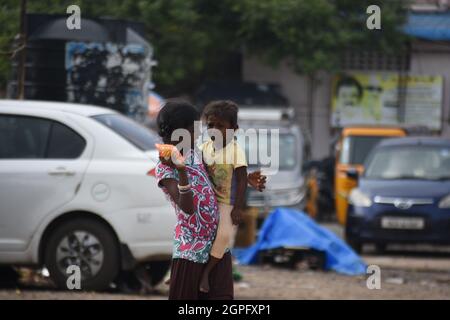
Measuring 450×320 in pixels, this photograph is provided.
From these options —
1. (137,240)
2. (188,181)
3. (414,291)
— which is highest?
(188,181)

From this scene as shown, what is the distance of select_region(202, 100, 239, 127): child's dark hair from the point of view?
5625 mm

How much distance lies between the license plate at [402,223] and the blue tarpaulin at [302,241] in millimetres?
1598

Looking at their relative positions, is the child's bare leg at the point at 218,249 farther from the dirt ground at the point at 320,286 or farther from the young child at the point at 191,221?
the dirt ground at the point at 320,286

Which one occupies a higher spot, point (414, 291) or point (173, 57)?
point (173, 57)

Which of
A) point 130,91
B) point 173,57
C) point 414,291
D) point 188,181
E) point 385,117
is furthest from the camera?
point 385,117

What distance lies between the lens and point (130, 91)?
12281 millimetres

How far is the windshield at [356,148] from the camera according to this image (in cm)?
2175

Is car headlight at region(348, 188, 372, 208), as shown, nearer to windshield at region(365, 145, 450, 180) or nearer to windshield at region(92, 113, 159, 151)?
windshield at region(365, 145, 450, 180)

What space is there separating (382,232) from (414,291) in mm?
3624

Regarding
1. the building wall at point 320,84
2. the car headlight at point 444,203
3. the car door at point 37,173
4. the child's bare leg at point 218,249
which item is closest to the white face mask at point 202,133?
the child's bare leg at point 218,249
